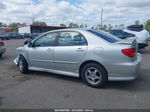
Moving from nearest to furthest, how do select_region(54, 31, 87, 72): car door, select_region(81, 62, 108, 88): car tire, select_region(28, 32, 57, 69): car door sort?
select_region(81, 62, 108, 88): car tire
select_region(54, 31, 87, 72): car door
select_region(28, 32, 57, 69): car door

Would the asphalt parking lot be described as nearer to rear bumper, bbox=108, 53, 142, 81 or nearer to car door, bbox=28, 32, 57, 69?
rear bumper, bbox=108, 53, 142, 81

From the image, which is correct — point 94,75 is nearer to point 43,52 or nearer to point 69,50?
point 69,50

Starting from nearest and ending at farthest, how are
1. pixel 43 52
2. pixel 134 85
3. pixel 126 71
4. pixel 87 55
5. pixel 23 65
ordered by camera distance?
pixel 126 71, pixel 87 55, pixel 134 85, pixel 43 52, pixel 23 65

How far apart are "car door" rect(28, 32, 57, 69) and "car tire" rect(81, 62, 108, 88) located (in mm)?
1244

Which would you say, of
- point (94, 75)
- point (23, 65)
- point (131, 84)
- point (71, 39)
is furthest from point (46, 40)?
point (131, 84)

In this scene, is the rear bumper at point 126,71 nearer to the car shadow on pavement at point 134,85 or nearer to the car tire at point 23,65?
the car shadow on pavement at point 134,85

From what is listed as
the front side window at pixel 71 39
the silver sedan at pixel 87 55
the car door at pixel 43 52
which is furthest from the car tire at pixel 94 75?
the car door at pixel 43 52

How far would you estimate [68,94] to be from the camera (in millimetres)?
3746

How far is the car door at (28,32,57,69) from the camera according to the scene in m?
4.72

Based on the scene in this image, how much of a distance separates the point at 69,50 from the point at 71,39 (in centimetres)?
35

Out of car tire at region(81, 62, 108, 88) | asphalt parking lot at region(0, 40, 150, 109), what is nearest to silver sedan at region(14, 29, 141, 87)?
car tire at region(81, 62, 108, 88)

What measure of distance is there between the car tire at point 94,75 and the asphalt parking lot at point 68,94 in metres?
0.16

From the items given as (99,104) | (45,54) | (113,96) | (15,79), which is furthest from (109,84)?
(15,79)

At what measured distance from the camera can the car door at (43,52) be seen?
4.72 metres
